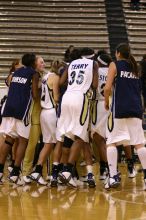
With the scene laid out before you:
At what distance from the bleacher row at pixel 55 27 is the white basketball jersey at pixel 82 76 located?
20.3 ft

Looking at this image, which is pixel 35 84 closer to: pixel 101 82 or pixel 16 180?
pixel 101 82

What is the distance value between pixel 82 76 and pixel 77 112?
386mm

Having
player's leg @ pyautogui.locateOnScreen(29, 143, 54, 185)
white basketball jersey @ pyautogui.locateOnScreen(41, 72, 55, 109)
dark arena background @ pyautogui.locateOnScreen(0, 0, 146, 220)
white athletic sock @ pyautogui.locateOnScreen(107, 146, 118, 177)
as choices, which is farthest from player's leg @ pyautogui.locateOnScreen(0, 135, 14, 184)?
white athletic sock @ pyautogui.locateOnScreen(107, 146, 118, 177)

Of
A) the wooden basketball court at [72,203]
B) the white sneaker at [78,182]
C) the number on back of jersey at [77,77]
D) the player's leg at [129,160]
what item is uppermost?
the number on back of jersey at [77,77]

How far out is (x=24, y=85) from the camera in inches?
221

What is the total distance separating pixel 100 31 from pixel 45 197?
28.3 feet

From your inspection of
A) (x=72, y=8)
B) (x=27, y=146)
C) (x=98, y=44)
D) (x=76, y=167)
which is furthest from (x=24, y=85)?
(x=72, y=8)

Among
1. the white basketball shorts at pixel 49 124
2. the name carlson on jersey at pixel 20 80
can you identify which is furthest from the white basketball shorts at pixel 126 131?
the name carlson on jersey at pixel 20 80

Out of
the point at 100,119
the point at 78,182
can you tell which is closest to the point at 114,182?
the point at 78,182

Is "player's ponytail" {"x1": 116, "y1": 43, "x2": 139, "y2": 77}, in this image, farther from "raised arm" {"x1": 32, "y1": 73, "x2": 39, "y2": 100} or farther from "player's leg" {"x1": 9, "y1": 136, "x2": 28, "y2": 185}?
"player's leg" {"x1": 9, "y1": 136, "x2": 28, "y2": 185}

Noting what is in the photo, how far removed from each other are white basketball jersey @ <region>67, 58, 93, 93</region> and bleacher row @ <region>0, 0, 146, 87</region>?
6.19m

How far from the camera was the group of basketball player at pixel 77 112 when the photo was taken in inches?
202

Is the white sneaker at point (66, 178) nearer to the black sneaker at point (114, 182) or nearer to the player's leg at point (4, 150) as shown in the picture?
the black sneaker at point (114, 182)

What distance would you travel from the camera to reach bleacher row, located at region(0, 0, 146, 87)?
12.2 m
